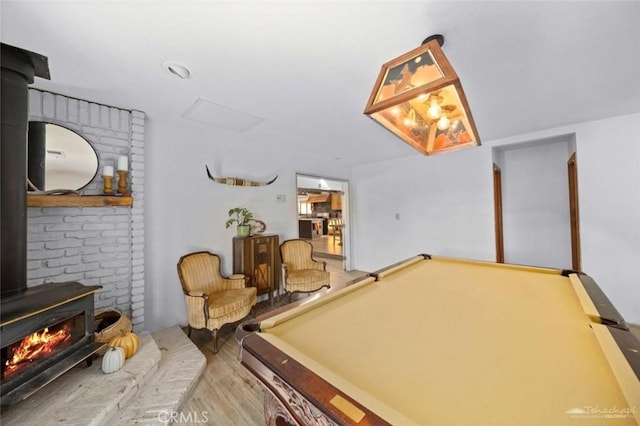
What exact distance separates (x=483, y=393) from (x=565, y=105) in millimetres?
3080

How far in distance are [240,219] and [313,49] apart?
2.33 m

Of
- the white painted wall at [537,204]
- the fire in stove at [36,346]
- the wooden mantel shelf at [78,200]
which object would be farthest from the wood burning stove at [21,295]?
the white painted wall at [537,204]

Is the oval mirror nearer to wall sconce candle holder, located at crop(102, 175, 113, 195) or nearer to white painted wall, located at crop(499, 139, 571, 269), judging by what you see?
wall sconce candle holder, located at crop(102, 175, 113, 195)

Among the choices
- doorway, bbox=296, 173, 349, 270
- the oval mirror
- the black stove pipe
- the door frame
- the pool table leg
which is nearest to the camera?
the pool table leg

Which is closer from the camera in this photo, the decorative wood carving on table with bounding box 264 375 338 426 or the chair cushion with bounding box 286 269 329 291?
the decorative wood carving on table with bounding box 264 375 338 426

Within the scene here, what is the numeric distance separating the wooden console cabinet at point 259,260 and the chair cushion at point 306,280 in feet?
0.89

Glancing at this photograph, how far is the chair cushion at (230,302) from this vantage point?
214 centimetres

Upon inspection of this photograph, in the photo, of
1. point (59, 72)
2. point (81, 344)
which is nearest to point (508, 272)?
point (81, 344)

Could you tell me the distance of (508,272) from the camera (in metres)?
1.96

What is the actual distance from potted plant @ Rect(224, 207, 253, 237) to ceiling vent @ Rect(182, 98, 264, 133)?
1073 millimetres

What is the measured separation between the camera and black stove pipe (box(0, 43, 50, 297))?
1.33m

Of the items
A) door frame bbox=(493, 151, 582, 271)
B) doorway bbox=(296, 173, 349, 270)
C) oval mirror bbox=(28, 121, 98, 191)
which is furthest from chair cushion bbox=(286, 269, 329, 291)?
door frame bbox=(493, 151, 582, 271)

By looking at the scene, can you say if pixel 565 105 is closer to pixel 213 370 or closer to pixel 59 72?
pixel 213 370

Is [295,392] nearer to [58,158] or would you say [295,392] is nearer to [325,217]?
[58,158]
